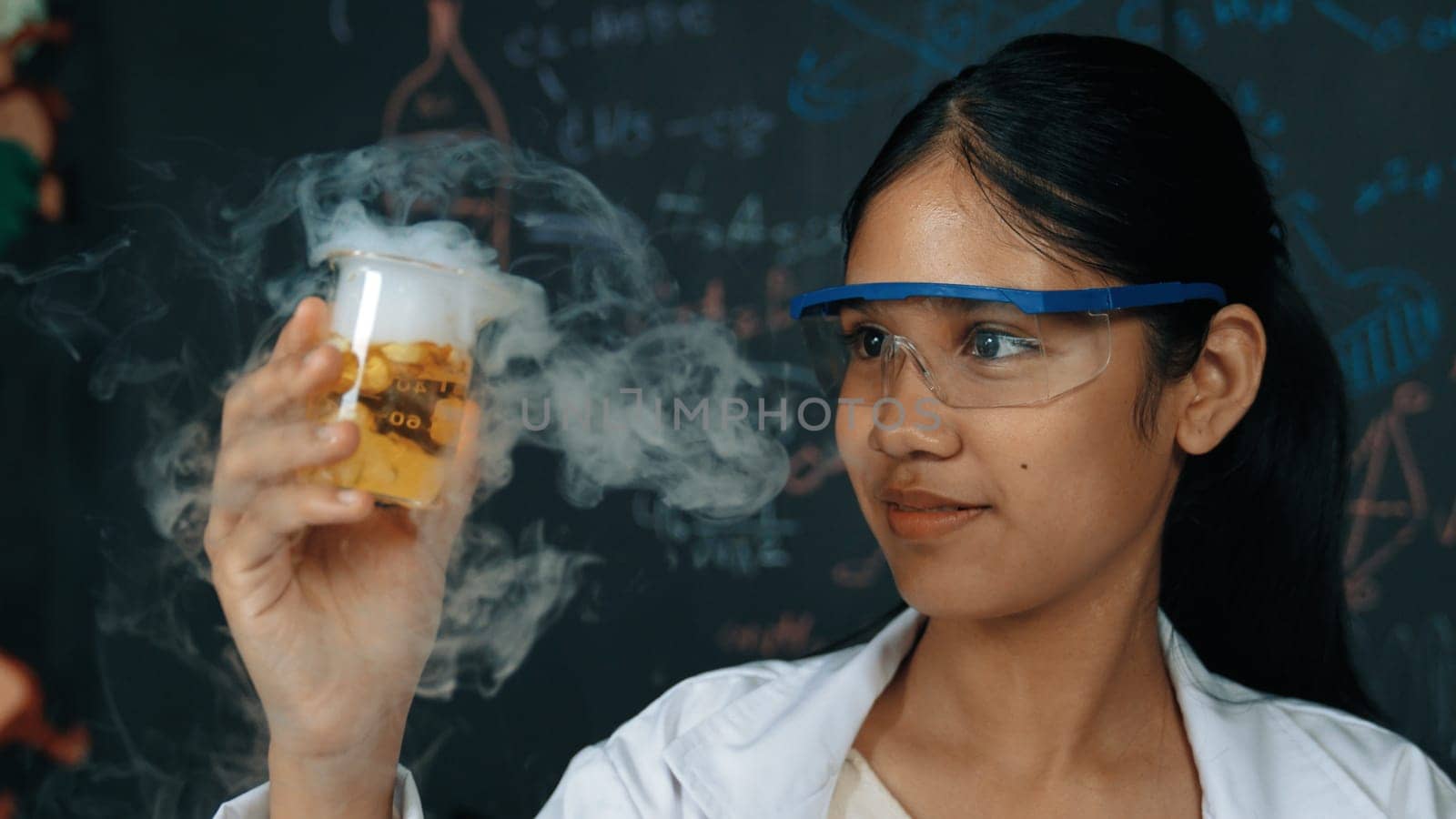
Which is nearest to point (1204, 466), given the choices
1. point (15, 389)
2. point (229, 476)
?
point (229, 476)

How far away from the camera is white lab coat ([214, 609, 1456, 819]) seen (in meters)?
1.44

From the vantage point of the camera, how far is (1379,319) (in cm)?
238

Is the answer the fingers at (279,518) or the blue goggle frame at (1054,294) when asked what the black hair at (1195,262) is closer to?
the blue goggle frame at (1054,294)

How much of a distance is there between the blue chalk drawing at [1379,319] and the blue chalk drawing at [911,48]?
2.38 ft

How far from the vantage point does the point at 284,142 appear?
2.59 meters

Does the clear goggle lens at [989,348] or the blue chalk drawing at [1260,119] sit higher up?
the blue chalk drawing at [1260,119]

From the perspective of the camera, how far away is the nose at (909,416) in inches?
51.0

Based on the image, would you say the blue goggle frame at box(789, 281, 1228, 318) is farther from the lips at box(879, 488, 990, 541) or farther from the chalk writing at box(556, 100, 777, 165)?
the chalk writing at box(556, 100, 777, 165)

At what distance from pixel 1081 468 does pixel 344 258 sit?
845 mm

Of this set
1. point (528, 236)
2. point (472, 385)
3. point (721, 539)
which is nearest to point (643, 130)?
point (528, 236)

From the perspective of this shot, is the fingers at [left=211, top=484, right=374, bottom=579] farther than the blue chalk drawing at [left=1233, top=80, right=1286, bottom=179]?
No

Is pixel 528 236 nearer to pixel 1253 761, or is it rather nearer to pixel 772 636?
pixel 772 636
